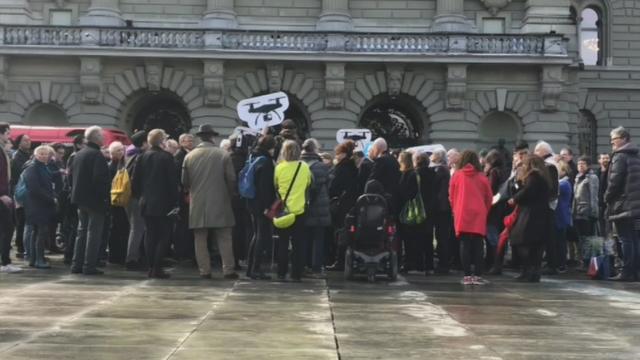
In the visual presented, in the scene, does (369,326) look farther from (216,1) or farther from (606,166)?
(216,1)

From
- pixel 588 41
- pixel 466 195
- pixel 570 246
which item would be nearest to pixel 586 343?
pixel 466 195

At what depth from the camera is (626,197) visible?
12672mm

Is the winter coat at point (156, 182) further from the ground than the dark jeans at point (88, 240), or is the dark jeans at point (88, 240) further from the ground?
the winter coat at point (156, 182)

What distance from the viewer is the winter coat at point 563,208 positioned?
1398 cm

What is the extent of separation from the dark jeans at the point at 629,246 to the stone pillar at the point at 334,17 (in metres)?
21.7

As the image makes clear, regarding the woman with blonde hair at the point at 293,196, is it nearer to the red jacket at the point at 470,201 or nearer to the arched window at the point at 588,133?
the red jacket at the point at 470,201

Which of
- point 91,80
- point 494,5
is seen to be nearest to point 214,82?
point 91,80

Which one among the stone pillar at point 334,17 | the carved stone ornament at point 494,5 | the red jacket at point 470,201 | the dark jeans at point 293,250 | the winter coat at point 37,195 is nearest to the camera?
the dark jeans at point 293,250

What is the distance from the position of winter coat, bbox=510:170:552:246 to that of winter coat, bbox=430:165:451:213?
123 cm

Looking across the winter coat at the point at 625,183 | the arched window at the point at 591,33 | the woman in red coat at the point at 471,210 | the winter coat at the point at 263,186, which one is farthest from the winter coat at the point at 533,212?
the arched window at the point at 591,33

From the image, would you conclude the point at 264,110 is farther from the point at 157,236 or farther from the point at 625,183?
the point at 625,183

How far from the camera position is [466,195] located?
1191cm

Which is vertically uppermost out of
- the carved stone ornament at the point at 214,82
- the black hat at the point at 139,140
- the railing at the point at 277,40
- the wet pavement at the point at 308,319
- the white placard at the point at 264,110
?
the railing at the point at 277,40

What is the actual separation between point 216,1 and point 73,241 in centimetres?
2114
